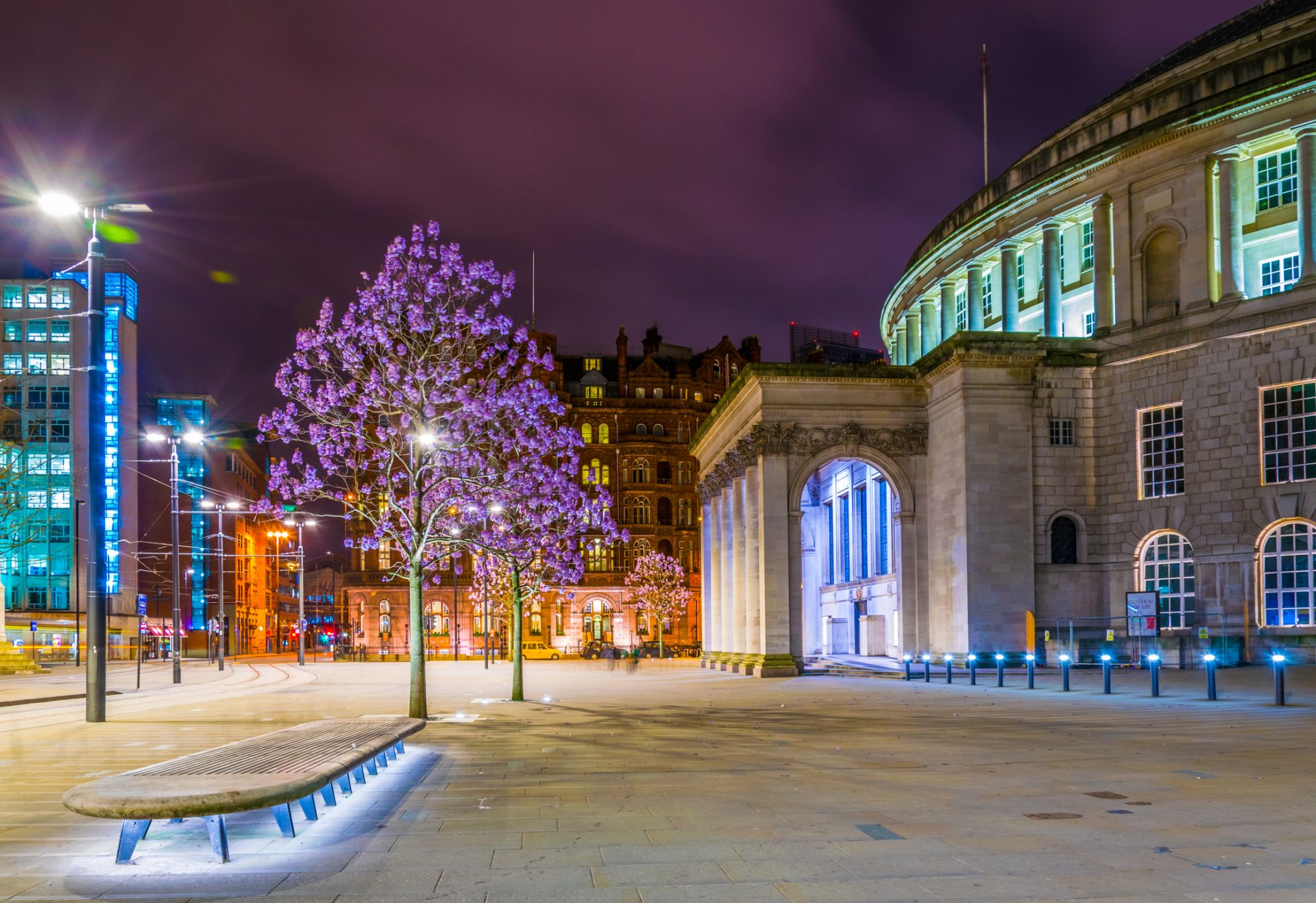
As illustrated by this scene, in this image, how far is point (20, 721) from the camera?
23.2m

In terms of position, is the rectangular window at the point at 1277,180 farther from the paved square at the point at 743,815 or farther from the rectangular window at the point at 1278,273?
the paved square at the point at 743,815

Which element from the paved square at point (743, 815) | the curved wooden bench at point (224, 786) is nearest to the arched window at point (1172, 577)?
the paved square at point (743, 815)

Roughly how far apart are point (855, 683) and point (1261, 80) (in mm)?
26654

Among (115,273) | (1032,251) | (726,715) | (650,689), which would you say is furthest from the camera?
(115,273)

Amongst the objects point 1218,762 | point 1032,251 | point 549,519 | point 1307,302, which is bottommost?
point 1218,762

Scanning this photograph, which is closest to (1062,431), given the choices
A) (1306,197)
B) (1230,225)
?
(1230,225)

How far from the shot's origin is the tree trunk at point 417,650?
22.9 m

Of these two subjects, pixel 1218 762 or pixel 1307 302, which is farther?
pixel 1307 302

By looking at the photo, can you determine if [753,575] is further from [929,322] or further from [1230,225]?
[929,322]

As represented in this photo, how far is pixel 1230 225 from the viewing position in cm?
4219

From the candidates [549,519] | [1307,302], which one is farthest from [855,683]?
[1307,302]

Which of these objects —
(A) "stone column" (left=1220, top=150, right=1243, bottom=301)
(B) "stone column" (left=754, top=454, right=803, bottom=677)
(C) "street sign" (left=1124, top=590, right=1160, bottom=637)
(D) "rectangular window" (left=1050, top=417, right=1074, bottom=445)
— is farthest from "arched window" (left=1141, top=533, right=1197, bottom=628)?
(B) "stone column" (left=754, top=454, right=803, bottom=677)

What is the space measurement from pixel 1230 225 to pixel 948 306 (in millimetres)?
20940

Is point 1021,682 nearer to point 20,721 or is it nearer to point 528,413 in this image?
point 528,413
